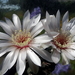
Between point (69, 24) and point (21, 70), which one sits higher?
point (69, 24)

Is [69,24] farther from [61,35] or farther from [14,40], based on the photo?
[14,40]

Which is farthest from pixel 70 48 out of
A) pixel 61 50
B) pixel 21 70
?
pixel 21 70

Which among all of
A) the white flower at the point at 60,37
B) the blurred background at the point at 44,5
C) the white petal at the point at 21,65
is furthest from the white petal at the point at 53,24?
the blurred background at the point at 44,5

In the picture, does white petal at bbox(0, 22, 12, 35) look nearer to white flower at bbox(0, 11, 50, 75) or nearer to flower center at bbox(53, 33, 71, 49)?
white flower at bbox(0, 11, 50, 75)

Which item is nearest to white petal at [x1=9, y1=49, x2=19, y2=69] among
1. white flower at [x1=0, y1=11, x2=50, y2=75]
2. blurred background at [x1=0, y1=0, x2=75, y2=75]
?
white flower at [x1=0, y1=11, x2=50, y2=75]

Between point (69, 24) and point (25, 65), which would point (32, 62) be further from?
point (69, 24)
